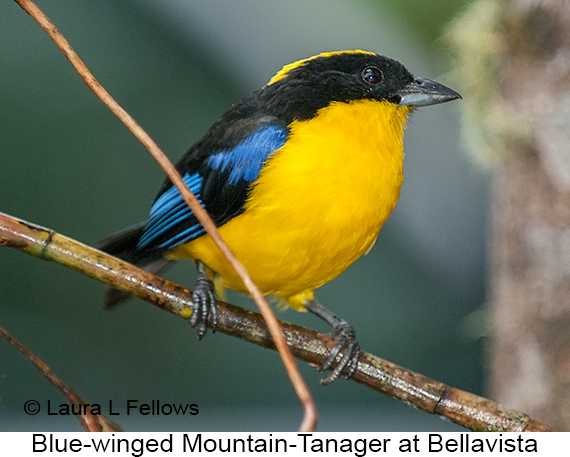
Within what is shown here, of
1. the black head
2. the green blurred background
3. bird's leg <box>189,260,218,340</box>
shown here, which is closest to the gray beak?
the black head

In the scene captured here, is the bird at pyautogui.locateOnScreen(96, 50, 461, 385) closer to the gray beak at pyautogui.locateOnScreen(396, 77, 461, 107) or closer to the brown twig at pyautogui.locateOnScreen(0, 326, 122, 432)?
the gray beak at pyautogui.locateOnScreen(396, 77, 461, 107)

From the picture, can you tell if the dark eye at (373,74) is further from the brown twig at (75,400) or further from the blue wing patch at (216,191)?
the brown twig at (75,400)

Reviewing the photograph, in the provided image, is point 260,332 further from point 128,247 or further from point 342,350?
point 128,247

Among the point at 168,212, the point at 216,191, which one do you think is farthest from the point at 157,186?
the point at 216,191

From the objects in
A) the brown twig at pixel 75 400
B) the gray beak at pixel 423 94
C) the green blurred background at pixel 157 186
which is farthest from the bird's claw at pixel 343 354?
the green blurred background at pixel 157 186

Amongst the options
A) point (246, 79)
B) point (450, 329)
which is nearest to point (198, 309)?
point (246, 79)
